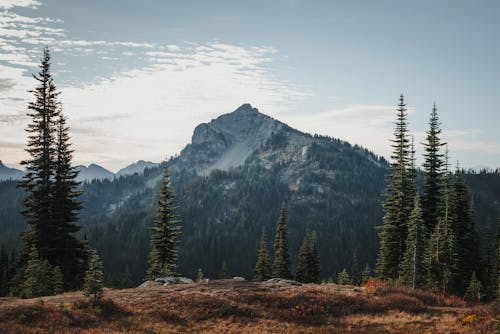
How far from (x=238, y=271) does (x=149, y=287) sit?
164765mm

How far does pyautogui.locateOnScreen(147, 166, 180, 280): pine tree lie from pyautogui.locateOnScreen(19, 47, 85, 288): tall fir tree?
799 centimetres

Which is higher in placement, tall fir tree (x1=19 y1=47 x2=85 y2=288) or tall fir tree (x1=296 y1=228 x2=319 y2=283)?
tall fir tree (x1=19 y1=47 x2=85 y2=288)

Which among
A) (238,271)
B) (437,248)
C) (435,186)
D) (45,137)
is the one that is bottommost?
(238,271)

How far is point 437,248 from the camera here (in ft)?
138

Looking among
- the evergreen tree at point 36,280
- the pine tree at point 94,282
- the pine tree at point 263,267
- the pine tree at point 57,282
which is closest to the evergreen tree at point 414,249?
the pine tree at point 263,267

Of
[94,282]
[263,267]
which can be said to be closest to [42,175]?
[94,282]

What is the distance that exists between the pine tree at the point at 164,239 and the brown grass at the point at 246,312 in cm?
1481

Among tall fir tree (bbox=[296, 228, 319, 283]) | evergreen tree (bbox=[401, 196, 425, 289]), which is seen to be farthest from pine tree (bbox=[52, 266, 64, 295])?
tall fir tree (bbox=[296, 228, 319, 283])

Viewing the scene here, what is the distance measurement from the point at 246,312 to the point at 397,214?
2571 centimetres

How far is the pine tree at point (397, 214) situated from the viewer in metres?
43.3

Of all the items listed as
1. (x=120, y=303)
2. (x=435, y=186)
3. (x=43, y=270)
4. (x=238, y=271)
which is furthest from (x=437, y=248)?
(x=238, y=271)

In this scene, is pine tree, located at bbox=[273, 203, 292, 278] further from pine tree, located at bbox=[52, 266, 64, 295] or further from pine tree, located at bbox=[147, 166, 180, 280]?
pine tree, located at bbox=[52, 266, 64, 295]

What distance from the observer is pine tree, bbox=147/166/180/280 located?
144 ft

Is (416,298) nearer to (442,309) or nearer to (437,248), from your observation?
(442,309)
